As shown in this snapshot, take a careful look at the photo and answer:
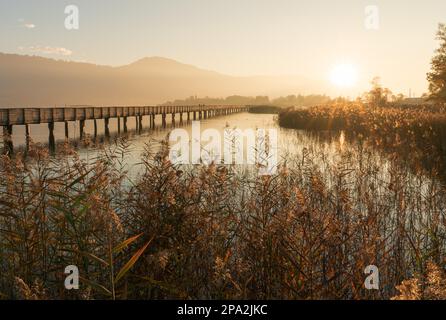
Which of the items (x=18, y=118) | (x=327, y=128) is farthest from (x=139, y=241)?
(x=327, y=128)

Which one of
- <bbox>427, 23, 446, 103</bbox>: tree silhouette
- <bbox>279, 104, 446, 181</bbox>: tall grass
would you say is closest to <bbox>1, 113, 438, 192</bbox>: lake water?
<bbox>279, 104, 446, 181</bbox>: tall grass

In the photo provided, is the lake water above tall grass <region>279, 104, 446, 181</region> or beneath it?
beneath

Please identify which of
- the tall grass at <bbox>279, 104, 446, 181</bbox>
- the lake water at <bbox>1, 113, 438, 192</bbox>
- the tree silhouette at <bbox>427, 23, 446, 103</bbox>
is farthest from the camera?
the tree silhouette at <bbox>427, 23, 446, 103</bbox>

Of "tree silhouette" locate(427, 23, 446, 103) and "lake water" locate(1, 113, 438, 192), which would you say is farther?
"tree silhouette" locate(427, 23, 446, 103)

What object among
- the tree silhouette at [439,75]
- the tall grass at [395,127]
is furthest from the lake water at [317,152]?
the tree silhouette at [439,75]

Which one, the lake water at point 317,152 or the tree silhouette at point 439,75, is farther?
the tree silhouette at point 439,75

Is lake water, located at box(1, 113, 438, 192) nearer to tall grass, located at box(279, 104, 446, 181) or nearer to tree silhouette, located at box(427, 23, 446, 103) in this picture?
tall grass, located at box(279, 104, 446, 181)

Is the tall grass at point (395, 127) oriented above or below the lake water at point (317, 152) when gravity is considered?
above

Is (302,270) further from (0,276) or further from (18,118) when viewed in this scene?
(18,118)

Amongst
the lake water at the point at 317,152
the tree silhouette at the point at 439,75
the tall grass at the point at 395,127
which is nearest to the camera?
the lake water at the point at 317,152

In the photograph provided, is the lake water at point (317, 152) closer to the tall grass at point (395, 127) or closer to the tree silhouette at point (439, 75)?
the tall grass at point (395, 127)

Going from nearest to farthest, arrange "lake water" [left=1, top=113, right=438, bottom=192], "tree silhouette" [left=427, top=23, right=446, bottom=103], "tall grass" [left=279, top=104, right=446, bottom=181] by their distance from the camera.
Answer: "lake water" [left=1, top=113, right=438, bottom=192]
"tall grass" [left=279, top=104, right=446, bottom=181]
"tree silhouette" [left=427, top=23, right=446, bottom=103]
